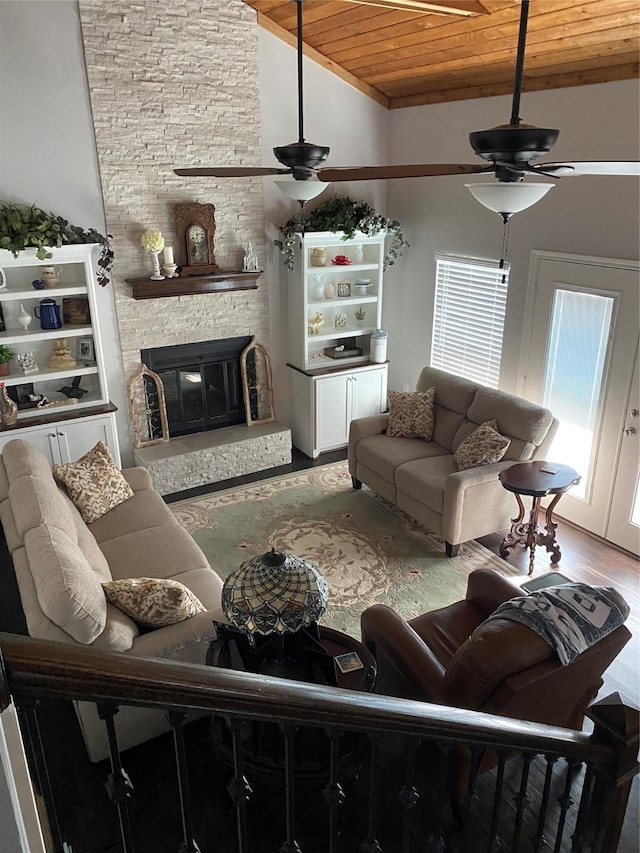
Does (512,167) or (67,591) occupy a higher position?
(512,167)

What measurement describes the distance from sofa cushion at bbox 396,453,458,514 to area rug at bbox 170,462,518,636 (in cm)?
38

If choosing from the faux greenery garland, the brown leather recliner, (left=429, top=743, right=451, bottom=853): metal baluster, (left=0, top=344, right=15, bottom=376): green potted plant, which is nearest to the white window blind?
the brown leather recliner

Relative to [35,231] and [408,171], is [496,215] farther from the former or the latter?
[35,231]

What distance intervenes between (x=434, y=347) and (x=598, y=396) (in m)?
2.09

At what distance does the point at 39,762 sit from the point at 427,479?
4123 millimetres

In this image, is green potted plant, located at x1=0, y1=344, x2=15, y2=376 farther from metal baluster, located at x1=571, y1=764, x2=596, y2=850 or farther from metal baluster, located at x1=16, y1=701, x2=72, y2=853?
metal baluster, located at x1=571, y1=764, x2=596, y2=850

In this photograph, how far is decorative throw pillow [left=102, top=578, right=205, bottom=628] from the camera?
9.55 feet

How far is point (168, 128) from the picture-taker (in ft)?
17.3

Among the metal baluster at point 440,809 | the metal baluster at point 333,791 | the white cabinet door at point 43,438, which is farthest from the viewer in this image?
the white cabinet door at point 43,438

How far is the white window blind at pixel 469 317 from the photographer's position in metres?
5.75

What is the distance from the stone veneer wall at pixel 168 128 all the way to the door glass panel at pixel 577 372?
294 cm

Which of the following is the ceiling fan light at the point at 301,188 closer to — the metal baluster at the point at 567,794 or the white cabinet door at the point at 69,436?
the white cabinet door at the point at 69,436

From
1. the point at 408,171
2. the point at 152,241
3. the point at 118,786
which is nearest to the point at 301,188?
the point at 408,171

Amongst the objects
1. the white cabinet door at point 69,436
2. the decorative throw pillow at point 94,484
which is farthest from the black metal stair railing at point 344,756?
the white cabinet door at point 69,436
